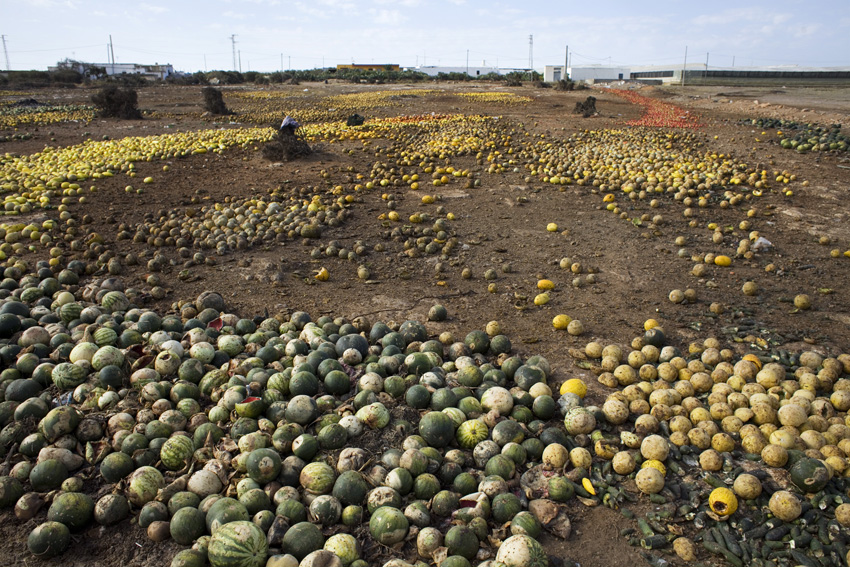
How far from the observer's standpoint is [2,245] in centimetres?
809

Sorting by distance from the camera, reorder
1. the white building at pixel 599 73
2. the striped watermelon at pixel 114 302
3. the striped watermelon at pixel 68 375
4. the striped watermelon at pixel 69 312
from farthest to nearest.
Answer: the white building at pixel 599 73, the striped watermelon at pixel 114 302, the striped watermelon at pixel 69 312, the striped watermelon at pixel 68 375

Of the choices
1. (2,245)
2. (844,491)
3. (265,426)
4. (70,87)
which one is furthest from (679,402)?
(70,87)

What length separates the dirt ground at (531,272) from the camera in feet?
17.7

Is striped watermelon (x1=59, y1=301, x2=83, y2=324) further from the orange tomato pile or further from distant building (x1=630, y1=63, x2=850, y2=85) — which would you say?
distant building (x1=630, y1=63, x2=850, y2=85)

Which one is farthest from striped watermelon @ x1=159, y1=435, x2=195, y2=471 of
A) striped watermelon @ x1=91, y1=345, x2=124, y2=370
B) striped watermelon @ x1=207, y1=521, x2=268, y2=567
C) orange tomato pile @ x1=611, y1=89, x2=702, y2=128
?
orange tomato pile @ x1=611, y1=89, x2=702, y2=128

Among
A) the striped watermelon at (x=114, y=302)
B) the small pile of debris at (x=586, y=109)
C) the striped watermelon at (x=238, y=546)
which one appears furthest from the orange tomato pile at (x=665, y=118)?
the striped watermelon at (x=238, y=546)

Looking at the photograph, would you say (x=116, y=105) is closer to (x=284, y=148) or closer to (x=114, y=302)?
(x=284, y=148)

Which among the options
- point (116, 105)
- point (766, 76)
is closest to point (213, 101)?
point (116, 105)

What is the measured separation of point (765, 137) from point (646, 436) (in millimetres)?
17286

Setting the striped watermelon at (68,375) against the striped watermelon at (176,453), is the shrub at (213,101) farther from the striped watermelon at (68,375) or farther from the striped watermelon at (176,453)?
the striped watermelon at (176,453)

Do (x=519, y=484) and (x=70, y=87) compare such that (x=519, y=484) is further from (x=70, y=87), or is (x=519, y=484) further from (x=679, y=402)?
(x=70, y=87)

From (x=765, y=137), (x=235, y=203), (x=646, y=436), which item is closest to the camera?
(x=646, y=436)

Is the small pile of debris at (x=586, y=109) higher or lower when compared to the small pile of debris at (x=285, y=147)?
higher

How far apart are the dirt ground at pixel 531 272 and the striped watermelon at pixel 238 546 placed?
18.8 inches
